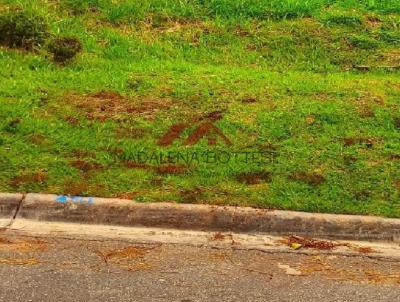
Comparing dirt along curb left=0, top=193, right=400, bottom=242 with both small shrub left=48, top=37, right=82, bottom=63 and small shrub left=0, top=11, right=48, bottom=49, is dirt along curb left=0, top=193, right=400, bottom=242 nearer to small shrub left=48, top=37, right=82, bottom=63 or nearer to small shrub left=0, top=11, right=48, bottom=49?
small shrub left=48, top=37, right=82, bottom=63

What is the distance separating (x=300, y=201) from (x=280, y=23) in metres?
3.75

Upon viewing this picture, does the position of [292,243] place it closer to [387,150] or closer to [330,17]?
A: [387,150]

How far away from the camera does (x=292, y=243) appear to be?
4.68 metres

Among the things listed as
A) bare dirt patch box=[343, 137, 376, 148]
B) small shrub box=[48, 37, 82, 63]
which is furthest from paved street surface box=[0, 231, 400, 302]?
small shrub box=[48, 37, 82, 63]

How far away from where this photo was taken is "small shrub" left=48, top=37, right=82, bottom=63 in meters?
7.33

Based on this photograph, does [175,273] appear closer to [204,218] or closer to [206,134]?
[204,218]

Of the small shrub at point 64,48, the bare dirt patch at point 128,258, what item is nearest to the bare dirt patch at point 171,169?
the bare dirt patch at point 128,258

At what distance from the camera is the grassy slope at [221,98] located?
519 cm

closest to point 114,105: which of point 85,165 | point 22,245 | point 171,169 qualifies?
point 85,165

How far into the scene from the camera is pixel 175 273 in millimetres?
4195

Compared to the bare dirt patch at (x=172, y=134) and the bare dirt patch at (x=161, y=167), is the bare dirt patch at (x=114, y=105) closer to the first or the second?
the bare dirt patch at (x=172, y=134)

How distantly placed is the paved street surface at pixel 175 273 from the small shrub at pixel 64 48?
310cm

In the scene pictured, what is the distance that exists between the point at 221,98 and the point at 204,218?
2.01 m

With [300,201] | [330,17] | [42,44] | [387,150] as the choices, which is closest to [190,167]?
[300,201]
